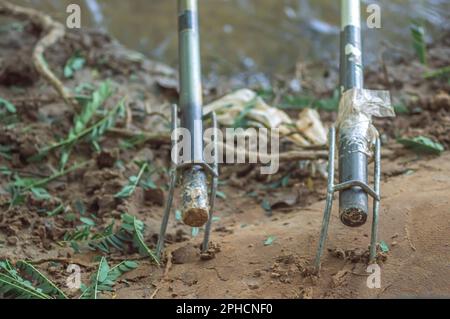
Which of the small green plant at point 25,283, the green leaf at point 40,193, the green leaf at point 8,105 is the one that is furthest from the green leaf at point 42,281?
the green leaf at point 8,105

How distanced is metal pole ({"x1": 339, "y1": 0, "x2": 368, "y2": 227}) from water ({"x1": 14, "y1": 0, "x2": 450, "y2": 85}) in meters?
1.96

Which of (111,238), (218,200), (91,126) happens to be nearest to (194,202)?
(111,238)

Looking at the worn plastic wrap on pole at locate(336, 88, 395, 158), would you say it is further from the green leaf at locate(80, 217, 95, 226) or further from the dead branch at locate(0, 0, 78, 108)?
the dead branch at locate(0, 0, 78, 108)

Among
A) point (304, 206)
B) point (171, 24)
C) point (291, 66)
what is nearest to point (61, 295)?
point (304, 206)

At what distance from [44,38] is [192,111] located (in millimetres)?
1544

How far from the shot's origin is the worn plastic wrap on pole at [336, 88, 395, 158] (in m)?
1.99

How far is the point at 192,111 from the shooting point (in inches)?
88.1

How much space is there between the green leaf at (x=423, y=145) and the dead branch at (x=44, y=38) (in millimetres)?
1370

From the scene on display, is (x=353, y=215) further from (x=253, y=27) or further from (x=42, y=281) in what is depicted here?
(x=253, y=27)

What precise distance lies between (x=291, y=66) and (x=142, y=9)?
121cm

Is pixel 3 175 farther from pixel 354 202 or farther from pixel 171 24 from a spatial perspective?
pixel 171 24

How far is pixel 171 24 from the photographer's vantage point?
4809mm

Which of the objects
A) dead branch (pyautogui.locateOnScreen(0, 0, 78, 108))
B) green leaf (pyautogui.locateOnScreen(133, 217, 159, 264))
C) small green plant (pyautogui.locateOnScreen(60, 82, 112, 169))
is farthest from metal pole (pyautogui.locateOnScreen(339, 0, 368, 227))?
dead branch (pyautogui.locateOnScreen(0, 0, 78, 108))

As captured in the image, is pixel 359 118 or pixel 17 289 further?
pixel 359 118
